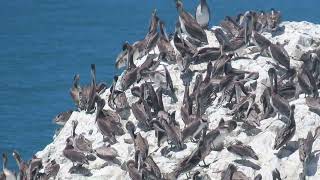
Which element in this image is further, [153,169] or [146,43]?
[146,43]

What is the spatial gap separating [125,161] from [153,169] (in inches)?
40.5

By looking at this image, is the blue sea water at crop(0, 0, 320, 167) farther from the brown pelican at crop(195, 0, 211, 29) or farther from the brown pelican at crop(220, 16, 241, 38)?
the brown pelican at crop(220, 16, 241, 38)

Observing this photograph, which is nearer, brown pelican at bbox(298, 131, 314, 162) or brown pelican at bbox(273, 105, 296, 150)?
brown pelican at bbox(298, 131, 314, 162)

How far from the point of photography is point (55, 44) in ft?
120

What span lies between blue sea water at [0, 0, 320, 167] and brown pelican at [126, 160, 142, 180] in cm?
1089

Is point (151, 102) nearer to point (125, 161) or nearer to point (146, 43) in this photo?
point (125, 161)

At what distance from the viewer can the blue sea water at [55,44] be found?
2839cm

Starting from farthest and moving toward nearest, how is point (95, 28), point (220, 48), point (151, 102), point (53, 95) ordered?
point (95, 28) → point (53, 95) → point (220, 48) → point (151, 102)

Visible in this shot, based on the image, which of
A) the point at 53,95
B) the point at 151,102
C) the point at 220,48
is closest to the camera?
the point at 151,102

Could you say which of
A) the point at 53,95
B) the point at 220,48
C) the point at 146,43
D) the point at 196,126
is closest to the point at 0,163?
the point at 53,95

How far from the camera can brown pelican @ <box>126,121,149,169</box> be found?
13.5m

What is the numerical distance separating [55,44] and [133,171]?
78.0ft

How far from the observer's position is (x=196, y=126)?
45.1ft

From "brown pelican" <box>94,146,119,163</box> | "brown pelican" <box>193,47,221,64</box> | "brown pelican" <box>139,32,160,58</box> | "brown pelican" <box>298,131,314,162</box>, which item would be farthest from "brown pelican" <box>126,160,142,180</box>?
"brown pelican" <box>139,32,160,58</box>
